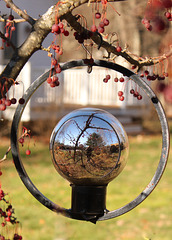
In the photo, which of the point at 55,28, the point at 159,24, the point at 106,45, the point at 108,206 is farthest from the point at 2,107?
the point at 108,206

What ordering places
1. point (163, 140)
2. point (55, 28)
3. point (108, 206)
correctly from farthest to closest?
point (108, 206), point (163, 140), point (55, 28)

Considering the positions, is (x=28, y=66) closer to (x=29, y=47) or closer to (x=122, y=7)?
(x=122, y=7)

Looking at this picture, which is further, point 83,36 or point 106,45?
point 106,45

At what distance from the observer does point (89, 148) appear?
1836mm

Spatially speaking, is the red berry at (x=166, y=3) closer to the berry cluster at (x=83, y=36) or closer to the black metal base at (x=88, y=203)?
the berry cluster at (x=83, y=36)

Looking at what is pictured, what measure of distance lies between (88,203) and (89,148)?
0.83 feet

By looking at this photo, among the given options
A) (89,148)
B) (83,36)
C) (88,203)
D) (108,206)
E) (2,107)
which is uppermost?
(83,36)

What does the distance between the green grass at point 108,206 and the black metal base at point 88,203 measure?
7.42 ft

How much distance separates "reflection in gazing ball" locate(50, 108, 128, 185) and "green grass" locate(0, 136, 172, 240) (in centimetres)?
233

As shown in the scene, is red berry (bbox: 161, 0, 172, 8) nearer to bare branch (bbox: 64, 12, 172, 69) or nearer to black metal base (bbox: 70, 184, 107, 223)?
bare branch (bbox: 64, 12, 172, 69)

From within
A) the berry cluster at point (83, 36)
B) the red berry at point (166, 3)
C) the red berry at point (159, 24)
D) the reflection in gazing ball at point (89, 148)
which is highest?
the berry cluster at point (83, 36)

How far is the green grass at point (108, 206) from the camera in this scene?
521cm

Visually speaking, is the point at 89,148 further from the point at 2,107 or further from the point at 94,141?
the point at 2,107

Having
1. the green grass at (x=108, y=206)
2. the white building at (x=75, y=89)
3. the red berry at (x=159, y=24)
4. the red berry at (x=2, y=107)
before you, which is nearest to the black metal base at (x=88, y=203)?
the red berry at (x=2, y=107)
